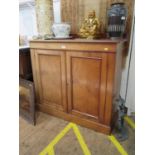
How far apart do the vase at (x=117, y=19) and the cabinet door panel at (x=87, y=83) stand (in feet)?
0.98

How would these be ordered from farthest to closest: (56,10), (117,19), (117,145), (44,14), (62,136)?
(56,10), (44,14), (62,136), (117,145), (117,19)

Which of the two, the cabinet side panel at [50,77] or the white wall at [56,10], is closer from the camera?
the cabinet side panel at [50,77]

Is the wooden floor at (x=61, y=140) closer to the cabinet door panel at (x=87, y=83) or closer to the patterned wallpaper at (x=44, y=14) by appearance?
the cabinet door panel at (x=87, y=83)

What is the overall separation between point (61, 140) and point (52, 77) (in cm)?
81

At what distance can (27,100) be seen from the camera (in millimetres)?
1969

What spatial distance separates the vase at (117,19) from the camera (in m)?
1.45

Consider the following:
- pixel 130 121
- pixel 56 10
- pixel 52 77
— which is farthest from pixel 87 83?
pixel 56 10

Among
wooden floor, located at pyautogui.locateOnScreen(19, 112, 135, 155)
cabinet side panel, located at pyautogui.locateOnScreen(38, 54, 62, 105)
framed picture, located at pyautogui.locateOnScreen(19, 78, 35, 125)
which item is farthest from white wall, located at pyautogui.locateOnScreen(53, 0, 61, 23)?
wooden floor, located at pyautogui.locateOnScreen(19, 112, 135, 155)

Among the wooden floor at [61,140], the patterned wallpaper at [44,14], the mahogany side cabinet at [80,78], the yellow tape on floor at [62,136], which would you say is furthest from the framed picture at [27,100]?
the patterned wallpaper at [44,14]

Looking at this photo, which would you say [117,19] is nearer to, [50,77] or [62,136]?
[50,77]

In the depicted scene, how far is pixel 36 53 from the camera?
75.9 inches
